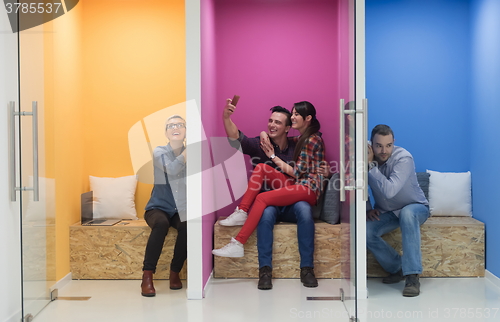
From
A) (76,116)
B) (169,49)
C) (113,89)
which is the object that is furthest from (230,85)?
(76,116)

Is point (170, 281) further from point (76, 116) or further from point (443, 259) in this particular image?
point (443, 259)

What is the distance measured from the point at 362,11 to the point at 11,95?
2188 millimetres

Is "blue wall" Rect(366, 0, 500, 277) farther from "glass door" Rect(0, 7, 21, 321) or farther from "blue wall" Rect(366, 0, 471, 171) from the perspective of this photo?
"glass door" Rect(0, 7, 21, 321)

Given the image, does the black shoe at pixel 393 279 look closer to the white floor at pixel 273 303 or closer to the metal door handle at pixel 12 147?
the white floor at pixel 273 303

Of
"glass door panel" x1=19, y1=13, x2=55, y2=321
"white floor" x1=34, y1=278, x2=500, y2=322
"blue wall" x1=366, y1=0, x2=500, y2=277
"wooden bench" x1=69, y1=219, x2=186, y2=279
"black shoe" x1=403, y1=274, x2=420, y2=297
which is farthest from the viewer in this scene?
"blue wall" x1=366, y1=0, x2=500, y2=277

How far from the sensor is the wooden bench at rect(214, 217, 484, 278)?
3586 millimetres

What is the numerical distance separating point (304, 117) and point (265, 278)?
1.37m

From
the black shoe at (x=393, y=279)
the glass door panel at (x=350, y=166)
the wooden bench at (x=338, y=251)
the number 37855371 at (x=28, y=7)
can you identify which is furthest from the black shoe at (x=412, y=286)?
the number 37855371 at (x=28, y=7)

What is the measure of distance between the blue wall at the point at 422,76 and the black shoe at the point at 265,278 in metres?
1.58

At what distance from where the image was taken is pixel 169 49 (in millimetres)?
4195

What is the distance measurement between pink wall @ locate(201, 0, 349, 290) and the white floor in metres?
1.10

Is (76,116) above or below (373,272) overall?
above

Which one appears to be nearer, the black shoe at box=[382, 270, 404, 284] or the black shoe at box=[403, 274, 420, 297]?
the black shoe at box=[403, 274, 420, 297]

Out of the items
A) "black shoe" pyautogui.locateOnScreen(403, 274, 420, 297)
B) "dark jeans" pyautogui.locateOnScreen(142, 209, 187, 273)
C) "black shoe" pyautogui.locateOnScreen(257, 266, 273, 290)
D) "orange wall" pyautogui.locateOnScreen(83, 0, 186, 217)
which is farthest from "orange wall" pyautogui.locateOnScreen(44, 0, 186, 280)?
"black shoe" pyautogui.locateOnScreen(403, 274, 420, 297)
